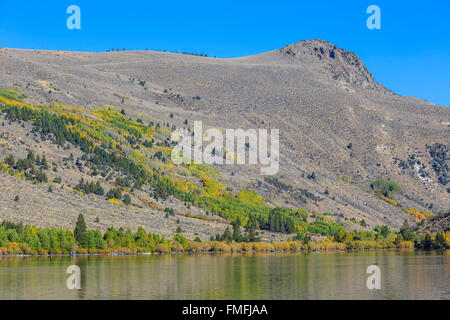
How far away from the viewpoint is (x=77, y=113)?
199m

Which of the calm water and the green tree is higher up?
the green tree

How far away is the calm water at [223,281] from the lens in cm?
5738

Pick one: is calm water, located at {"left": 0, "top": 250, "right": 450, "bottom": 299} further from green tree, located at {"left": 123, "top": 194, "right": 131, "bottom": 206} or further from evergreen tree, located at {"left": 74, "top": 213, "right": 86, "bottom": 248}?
green tree, located at {"left": 123, "top": 194, "right": 131, "bottom": 206}

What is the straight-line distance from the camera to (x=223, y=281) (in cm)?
6756

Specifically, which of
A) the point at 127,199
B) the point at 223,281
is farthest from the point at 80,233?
the point at 223,281

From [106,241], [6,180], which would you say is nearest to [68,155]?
[6,180]

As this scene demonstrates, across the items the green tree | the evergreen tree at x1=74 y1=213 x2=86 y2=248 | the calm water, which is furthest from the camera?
the green tree

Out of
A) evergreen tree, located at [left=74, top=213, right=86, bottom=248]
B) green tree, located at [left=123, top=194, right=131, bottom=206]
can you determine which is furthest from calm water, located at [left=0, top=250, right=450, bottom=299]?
green tree, located at [left=123, top=194, right=131, bottom=206]

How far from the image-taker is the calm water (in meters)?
57.4

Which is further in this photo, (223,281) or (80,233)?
(80,233)

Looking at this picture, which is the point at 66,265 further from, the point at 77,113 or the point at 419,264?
the point at 77,113

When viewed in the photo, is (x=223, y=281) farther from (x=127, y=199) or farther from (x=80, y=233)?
(x=127, y=199)

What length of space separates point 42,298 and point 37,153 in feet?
364

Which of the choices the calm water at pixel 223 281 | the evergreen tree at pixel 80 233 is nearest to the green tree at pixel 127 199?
the evergreen tree at pixel 80 233
